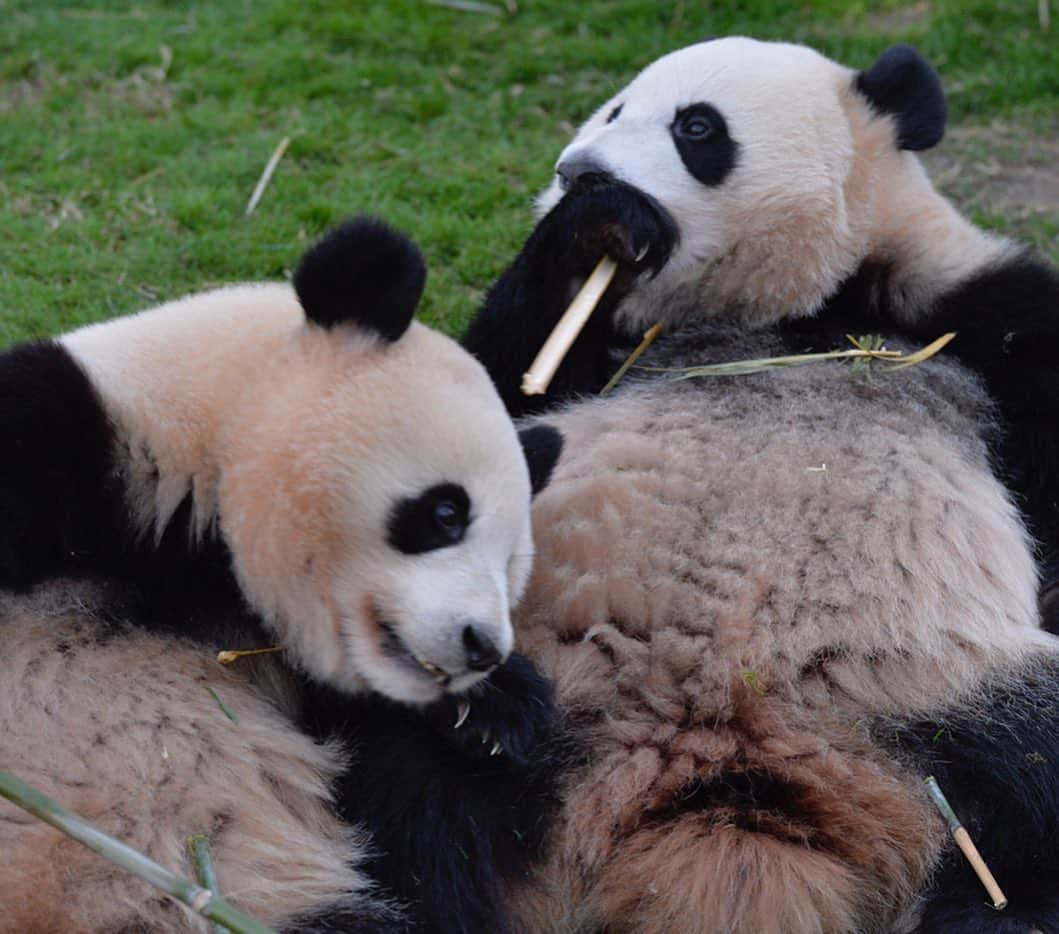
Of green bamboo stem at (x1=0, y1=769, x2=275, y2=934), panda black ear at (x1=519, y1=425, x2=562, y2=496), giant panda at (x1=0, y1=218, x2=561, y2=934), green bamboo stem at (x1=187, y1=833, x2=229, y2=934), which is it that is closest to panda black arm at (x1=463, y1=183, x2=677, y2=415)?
panda black ear at (x1=519, y1=425, x2=562, y2=496)

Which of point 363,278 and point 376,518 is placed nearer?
point 376,518

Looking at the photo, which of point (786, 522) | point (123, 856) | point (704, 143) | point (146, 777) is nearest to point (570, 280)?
point (704, 143)

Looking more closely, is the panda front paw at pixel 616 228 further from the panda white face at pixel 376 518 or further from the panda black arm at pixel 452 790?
the panda black arm at pixel 452 790

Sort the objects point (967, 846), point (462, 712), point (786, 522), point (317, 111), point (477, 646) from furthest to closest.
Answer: point (317, 111)
point (786, 522)
point (967, 846)
point (462, 712)
point (477, 646)

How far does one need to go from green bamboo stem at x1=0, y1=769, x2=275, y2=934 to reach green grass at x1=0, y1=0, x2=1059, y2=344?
252 cm

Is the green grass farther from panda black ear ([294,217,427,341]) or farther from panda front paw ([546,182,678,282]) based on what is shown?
panda black ear ([294,217,427,341])

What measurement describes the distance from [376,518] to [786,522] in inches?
42.7

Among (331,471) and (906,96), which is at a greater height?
(906,96)

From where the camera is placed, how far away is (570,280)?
12.5 feet

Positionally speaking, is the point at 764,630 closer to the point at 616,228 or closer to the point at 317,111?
the point at 616,228

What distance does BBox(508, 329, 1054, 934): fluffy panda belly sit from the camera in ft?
9.55

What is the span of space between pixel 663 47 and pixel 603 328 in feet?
10.2

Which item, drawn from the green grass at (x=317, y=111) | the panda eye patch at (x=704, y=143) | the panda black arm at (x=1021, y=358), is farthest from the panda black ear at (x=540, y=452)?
the green grass at (x=317, y=111)

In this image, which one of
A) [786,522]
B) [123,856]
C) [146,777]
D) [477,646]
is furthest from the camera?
[786,522]
